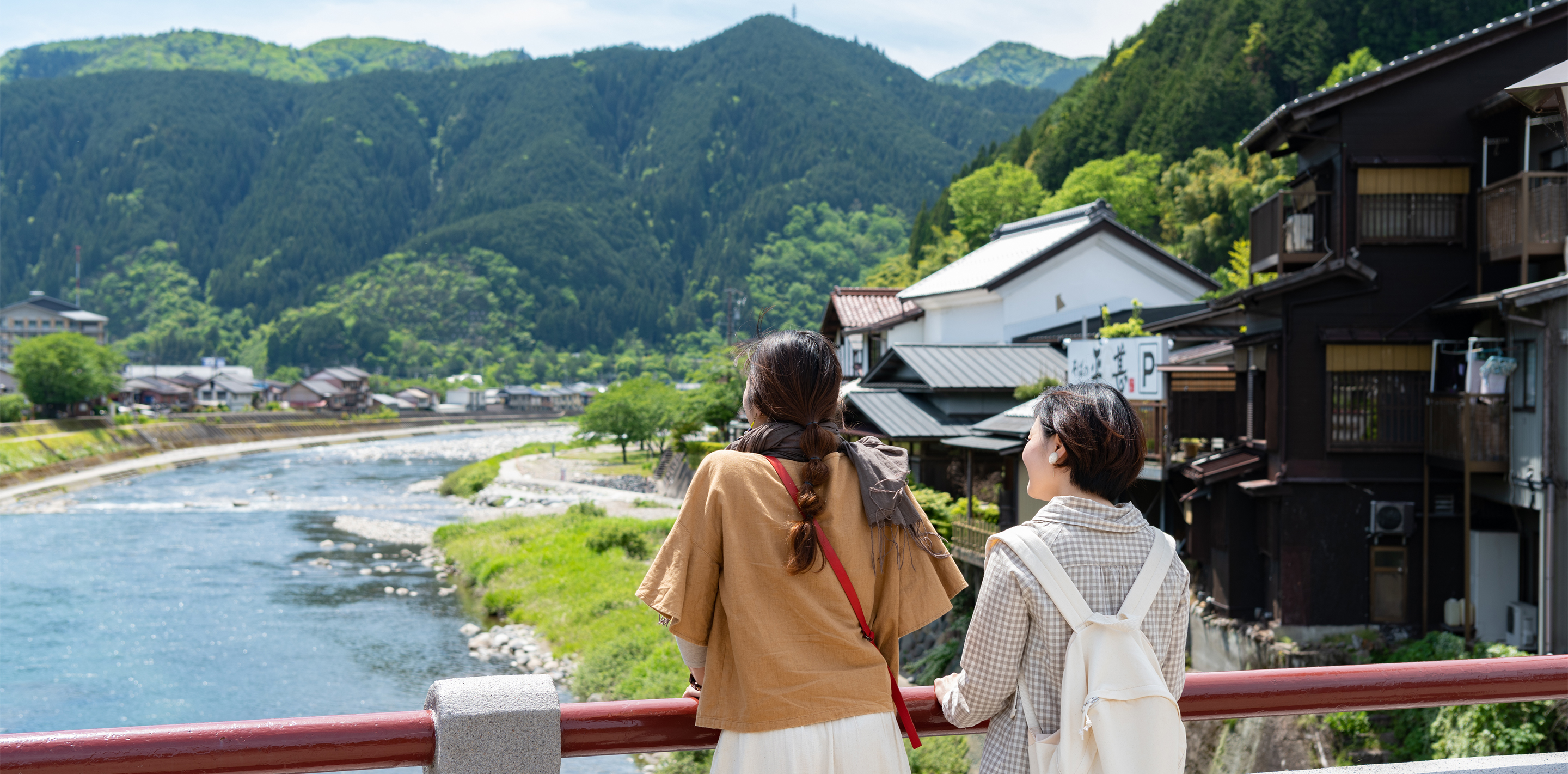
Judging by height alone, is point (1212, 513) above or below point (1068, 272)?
below

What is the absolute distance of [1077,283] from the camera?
2230 cm

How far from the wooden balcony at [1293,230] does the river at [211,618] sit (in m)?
11.1

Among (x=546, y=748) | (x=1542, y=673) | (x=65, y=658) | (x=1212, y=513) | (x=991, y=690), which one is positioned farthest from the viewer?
(x=65, y=658)

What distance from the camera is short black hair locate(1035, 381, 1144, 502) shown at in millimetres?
2172

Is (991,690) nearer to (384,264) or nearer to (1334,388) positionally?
(1334,388)

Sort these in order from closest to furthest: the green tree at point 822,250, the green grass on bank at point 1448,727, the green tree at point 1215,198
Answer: the green grass on bank at point 1448,727 → the green tree at point 1215,198 → the green tree at point 822,250

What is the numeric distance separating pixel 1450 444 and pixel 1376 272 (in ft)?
6.75

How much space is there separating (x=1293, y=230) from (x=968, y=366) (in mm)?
6851

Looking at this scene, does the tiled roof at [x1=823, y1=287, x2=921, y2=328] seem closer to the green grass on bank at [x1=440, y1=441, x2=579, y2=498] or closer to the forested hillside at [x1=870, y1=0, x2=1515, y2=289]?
the forested hillside at [x1=870, y1=0, x2=1515, y2=289]

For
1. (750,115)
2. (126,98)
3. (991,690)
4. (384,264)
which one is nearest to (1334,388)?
(991,690)

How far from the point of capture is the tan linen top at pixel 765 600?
2.16 m

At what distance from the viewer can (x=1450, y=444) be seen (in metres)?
11.4

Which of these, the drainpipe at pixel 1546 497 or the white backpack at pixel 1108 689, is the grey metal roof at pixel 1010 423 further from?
the white backpack at pixel 1108 689

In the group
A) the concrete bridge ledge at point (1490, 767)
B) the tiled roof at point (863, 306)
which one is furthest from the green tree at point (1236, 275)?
the concrete bridge ledge at point (1490, 767)
